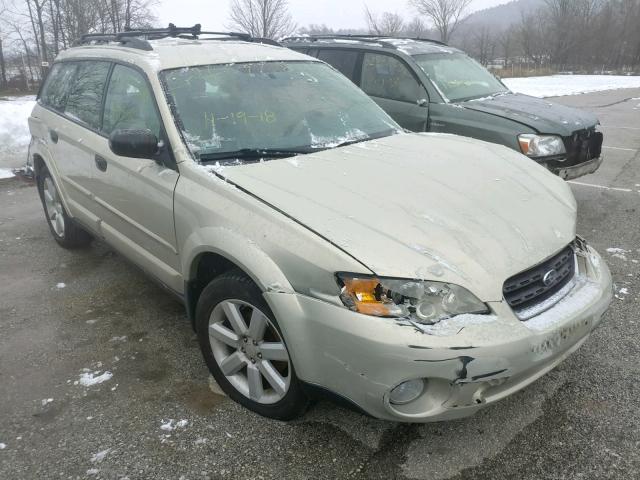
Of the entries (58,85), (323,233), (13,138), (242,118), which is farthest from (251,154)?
(13,138)

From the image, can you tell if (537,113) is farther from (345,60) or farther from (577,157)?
(345,60)

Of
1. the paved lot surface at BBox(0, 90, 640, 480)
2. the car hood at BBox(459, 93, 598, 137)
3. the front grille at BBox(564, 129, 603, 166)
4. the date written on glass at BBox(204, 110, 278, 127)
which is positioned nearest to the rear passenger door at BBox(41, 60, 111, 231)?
the paved lot surface at BBox(0, 90, 640, 480)

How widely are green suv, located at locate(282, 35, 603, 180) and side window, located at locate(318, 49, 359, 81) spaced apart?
12mm

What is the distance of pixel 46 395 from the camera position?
2711mm

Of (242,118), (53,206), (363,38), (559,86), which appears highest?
(363,38)

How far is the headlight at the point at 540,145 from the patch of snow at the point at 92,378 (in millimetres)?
4094

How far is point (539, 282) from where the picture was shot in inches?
86.0

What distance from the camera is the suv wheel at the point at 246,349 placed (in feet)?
7.44

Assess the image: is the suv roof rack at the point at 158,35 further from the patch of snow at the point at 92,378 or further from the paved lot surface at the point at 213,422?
the patch of snow at the point at 92,378

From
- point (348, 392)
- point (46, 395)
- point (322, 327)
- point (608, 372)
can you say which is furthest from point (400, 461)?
point (46, 395)

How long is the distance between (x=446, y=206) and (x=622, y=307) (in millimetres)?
1882

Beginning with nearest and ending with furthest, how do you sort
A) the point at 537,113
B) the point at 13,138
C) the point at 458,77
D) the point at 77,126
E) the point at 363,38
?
the point at 77,126 → the point at 537,113 → the point at 458,77 → the point at 363,38 → the point at 13,138

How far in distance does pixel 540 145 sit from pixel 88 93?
400 cm

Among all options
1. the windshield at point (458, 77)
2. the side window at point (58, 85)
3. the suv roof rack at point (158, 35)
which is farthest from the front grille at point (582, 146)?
the side window at point (58, 85)
